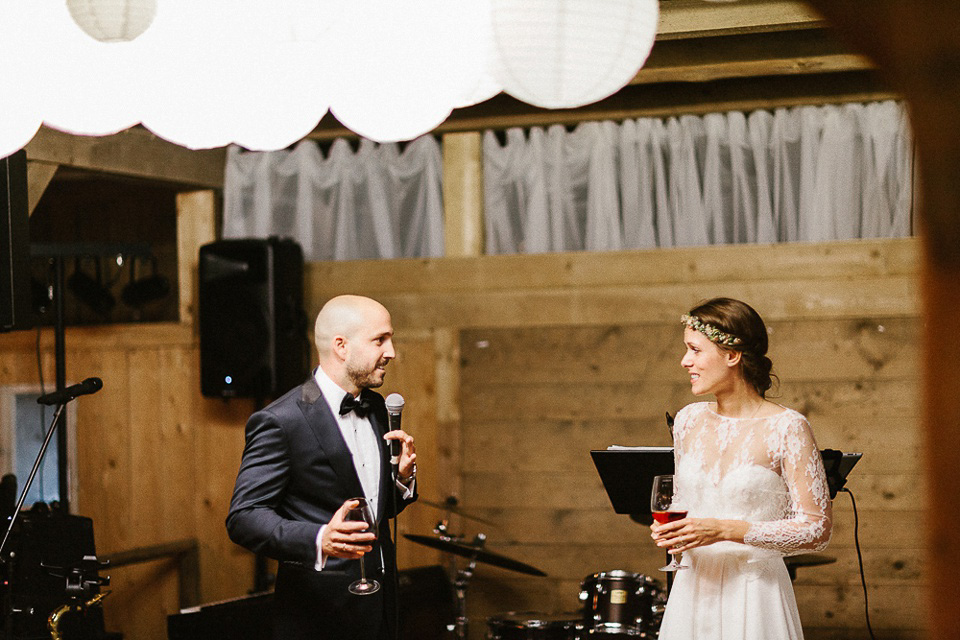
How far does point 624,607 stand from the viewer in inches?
173

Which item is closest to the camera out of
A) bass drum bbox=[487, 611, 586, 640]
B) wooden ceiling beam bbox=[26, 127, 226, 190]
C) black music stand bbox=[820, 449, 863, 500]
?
black music stand bbox=[820, 449, 863, 500]

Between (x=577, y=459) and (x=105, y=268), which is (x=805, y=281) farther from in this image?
(x=105, y=268)

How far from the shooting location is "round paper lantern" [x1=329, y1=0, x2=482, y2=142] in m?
2.74

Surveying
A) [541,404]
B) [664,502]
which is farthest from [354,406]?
[541,404]

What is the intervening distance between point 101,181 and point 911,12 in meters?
6.60

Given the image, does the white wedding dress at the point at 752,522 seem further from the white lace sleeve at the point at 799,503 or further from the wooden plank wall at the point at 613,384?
the wooden plank wall at the point at 613,384

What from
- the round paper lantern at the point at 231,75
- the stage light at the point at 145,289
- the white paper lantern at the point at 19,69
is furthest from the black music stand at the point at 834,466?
the stage light at the point at 145,289

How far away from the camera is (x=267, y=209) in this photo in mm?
6324

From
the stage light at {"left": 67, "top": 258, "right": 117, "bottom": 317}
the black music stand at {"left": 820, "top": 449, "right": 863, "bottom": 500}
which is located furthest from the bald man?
the stage light at {"left": 67, "top": 258, "right": 117, "bottom": 317}

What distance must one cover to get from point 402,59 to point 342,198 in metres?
3.44

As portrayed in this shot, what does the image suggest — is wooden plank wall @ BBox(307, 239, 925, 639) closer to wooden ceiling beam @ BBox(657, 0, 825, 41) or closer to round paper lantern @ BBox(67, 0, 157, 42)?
wooden ceiling beam @ BBox(657, 0, 825, 41)

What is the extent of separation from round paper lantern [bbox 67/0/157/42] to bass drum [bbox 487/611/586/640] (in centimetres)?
298

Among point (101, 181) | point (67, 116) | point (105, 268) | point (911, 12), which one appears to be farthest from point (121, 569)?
point (911, 12)

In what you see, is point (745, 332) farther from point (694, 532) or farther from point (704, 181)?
point (704, 181)
